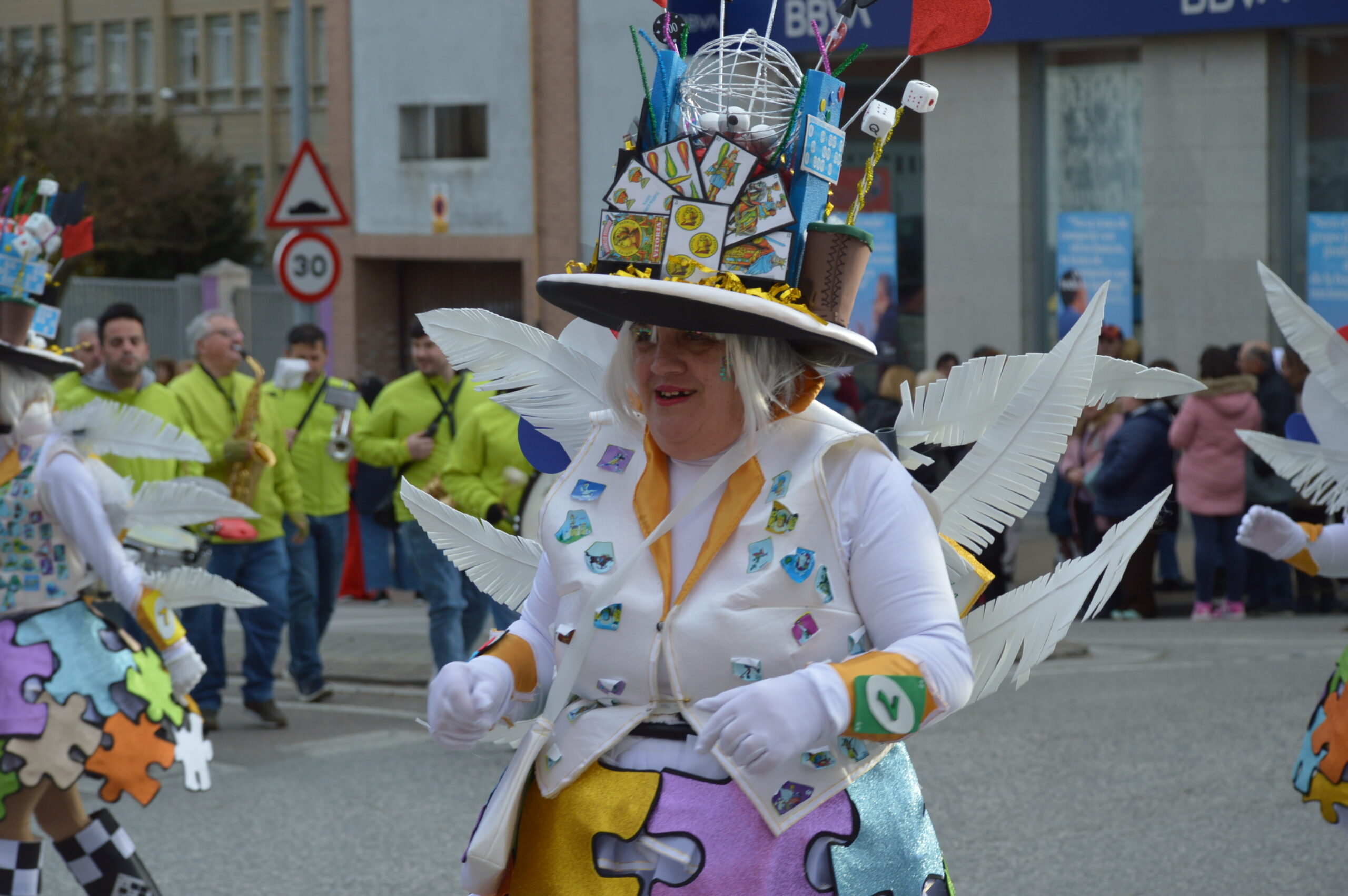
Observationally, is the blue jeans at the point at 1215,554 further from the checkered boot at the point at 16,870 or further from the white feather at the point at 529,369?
the white feather at the point at 529,369

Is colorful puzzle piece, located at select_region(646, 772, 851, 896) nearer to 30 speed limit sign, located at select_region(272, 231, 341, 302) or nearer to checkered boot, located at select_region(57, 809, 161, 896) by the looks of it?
checkered boot, located at select_region(57, 809, 161, 896)

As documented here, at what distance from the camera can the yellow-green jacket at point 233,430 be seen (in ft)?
26.1

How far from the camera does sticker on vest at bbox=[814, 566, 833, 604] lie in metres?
2.46

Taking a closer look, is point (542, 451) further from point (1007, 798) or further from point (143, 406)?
point (143, 406)

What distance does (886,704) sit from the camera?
2.23 m

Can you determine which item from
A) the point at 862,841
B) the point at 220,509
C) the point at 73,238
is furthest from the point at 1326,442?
the point at 73,238

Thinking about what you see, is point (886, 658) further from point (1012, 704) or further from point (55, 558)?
point (1012, 704)

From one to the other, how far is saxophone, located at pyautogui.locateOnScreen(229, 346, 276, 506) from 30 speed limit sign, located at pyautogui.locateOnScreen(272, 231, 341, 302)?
2249 mm

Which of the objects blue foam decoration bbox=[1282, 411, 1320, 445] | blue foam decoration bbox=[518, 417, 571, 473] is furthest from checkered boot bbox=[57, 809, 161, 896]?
blue foam decoration bbox=[1282, 411, 1320, 445]

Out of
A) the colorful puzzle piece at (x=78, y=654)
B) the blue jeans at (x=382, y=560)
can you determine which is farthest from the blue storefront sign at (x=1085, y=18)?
the colorful puzzle piece at (x=78, y=654)

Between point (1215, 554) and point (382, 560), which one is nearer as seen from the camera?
point (1215, 554)

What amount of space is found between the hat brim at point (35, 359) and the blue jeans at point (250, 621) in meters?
3.37

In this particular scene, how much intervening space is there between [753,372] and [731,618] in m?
0.38

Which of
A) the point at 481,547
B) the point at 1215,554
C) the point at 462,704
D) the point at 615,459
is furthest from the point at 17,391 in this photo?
the point at 1215,554
